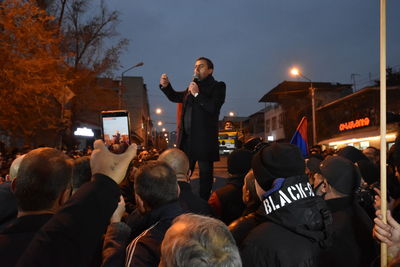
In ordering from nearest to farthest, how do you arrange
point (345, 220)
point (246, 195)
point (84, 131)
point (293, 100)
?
1. point (345, 220)
2. point (246, 195)
3. point (84, 131)
4. point (293, 100)

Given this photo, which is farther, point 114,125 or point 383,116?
point 114,125

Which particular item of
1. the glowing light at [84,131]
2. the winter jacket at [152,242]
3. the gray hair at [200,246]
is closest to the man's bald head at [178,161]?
the winter jacket at [152,242]

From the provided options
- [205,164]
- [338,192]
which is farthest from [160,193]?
[205,164]

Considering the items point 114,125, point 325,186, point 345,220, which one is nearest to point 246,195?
point 325,186

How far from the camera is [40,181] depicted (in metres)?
1.81

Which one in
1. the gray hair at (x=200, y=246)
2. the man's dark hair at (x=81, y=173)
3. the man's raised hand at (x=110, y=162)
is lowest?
the gray hair at (x=200, y=246)

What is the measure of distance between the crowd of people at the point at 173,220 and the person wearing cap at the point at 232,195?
503mm

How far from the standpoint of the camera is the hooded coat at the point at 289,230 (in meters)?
2.06

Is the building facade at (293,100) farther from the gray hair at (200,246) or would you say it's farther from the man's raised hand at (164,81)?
the gray hair at (200,246)

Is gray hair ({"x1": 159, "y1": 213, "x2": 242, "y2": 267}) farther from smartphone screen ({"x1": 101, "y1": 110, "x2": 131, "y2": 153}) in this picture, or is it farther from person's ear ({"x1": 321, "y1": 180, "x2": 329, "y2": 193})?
smartphone screen ({"x1": 101, "y1": 110, "x2": 131, "y2": 153})

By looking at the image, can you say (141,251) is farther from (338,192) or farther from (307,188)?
(338,192)

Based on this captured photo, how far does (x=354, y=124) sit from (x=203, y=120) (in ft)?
85.9

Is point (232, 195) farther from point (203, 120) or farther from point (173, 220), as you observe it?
point (173, 220)

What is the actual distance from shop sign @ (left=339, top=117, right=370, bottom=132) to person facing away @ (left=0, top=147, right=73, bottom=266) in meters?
27.0
